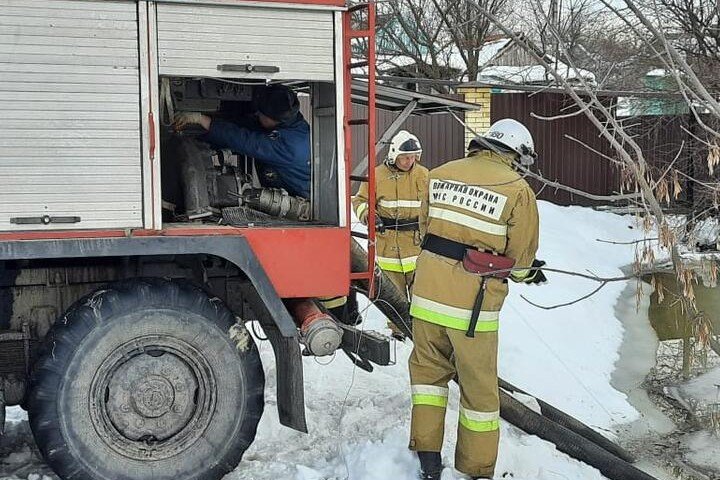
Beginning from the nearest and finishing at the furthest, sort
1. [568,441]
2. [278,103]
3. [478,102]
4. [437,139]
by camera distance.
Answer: [278,103], [568,441], [478,102], [437,139]

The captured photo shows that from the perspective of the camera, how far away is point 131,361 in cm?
411

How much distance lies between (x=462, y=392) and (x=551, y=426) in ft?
3.65

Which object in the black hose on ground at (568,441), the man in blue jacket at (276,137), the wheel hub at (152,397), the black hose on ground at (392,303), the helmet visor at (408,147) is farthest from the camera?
the helmet visor at (408,147)

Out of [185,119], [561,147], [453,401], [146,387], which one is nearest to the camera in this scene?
[146,387]

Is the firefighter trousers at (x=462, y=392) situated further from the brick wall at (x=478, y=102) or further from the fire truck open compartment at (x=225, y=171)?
the brick wall at (x=478, y=102)

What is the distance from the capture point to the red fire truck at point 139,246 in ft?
12.4

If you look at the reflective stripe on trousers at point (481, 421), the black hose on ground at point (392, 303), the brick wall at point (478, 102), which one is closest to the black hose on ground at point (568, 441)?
the black hose on ground at point (392, 303)

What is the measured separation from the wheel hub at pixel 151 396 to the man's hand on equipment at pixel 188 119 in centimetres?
143

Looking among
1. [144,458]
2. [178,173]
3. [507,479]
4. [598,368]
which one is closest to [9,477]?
[144,458]

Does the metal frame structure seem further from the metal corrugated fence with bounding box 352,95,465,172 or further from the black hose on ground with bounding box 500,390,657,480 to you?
the metal corrugated fence with bounding box 352,95,465,172

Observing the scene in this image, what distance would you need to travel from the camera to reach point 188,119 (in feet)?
16.4

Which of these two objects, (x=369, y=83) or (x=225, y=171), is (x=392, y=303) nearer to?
(x=225, y=171)

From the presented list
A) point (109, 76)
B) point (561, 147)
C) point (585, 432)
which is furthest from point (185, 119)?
point (561, 147)

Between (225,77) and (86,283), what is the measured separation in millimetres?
1303
